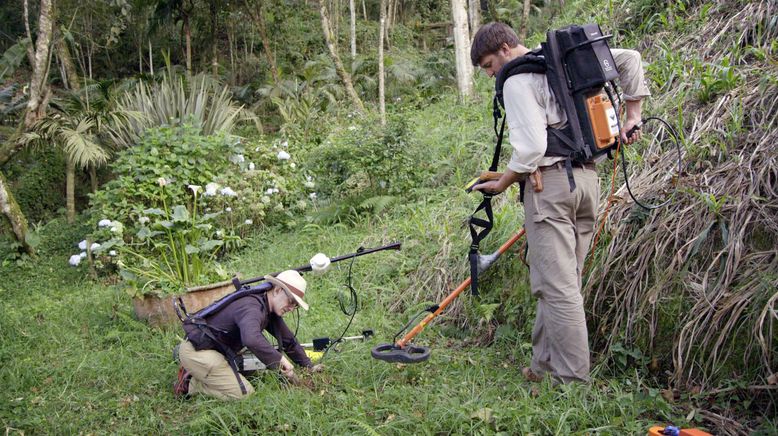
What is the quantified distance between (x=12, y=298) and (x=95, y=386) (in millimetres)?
3512

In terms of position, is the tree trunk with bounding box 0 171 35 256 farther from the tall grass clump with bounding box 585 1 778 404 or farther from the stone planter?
the tall grass clump with bounding box 585 1 778 404

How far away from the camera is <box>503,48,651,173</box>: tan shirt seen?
11.4 feet

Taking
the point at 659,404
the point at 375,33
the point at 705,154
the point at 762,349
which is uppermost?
the point at 375,33

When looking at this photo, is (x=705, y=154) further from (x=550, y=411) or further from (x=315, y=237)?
(x=315, y=237)

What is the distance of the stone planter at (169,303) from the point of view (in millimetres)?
5609

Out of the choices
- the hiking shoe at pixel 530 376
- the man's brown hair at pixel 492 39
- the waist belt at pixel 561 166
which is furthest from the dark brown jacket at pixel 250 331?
the man's brown hair at pixel 492 39

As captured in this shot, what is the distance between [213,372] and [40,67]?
5.96 m

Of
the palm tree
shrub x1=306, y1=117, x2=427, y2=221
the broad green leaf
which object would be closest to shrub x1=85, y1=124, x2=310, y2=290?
the broad green leaf

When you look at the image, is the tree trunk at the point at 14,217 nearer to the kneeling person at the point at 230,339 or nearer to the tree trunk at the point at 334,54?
the kneeling person at the point at 230,339

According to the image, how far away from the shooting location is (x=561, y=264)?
3668 mm

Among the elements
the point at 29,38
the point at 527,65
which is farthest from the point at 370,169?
the point at 29,38

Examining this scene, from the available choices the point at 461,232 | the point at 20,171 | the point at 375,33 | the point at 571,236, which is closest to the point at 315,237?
the point at 461,232

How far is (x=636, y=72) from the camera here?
3.79 metres

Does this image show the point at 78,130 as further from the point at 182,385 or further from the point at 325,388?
the point at 325,388
